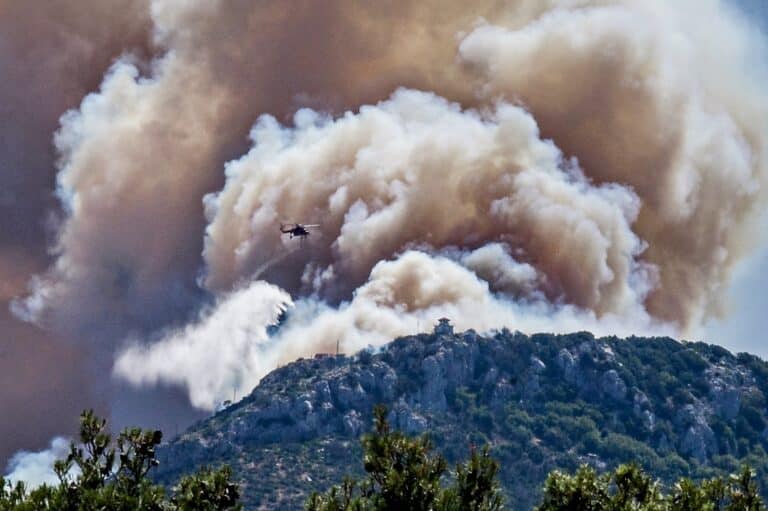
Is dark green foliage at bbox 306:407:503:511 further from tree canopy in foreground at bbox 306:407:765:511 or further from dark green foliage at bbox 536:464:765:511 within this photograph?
dark green foliage at bbox 536:464:765:511

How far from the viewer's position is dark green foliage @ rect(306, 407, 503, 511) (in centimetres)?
11331

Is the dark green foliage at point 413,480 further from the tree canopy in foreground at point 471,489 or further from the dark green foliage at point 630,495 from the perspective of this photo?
the dark green foliage at point 630,495

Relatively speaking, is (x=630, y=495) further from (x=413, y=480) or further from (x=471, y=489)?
(x=413, y=480)

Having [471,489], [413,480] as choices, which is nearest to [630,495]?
[471,489]

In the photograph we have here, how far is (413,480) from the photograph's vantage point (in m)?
114

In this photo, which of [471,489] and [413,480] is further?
[471,489]

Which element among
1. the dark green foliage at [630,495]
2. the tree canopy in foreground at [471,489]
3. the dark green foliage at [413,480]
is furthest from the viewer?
the dark green foliage at [630,495]

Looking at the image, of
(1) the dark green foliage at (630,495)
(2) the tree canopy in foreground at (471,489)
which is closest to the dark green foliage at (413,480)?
(2) the tree canopy in foreground at (471,489)

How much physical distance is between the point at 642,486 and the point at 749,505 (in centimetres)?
930

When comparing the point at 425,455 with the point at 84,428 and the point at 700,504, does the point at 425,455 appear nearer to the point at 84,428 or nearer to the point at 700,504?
the point at 700,504

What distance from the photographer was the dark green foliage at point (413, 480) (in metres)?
113

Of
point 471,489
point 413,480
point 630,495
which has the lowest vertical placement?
point 630,495

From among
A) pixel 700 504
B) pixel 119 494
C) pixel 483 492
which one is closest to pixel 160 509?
pixel 119 494

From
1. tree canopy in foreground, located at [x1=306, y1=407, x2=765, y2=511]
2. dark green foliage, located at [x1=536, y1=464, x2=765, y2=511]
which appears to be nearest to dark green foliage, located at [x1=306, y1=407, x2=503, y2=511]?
tree canopy in foreground, located at [x1=306, y1=407, x2=765, y2=511]
